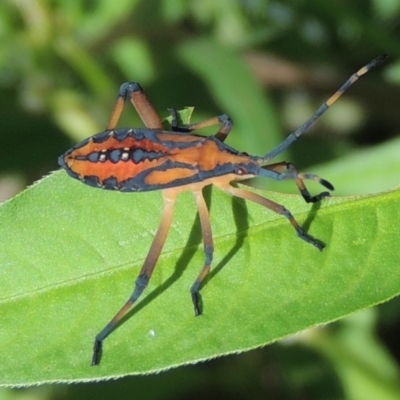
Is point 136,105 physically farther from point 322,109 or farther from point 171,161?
point 322,109

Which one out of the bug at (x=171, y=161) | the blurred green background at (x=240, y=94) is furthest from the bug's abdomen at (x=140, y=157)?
the blurred green background at (x=240, y=94)

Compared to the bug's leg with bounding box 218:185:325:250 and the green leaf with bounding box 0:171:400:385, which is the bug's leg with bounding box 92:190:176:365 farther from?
the bug's leg with bounding box 218:185:325:250

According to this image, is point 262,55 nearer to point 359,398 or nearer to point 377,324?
point 377,324

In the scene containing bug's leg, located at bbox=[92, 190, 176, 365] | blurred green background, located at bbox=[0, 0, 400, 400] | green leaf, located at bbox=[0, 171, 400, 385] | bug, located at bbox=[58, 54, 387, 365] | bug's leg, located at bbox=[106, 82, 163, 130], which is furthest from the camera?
blurred green background, located at bbox=[0, 0, 400, 400]

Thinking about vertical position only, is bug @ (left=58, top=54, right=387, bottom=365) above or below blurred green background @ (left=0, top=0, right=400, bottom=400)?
above

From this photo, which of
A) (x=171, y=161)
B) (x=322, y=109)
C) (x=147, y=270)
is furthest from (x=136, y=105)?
(x=147, y=270)

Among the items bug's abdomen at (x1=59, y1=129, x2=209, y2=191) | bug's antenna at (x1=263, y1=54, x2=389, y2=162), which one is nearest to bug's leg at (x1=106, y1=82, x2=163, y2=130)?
bug's abdomen at (x1=59, y1=129, x2=209, y2=191)
